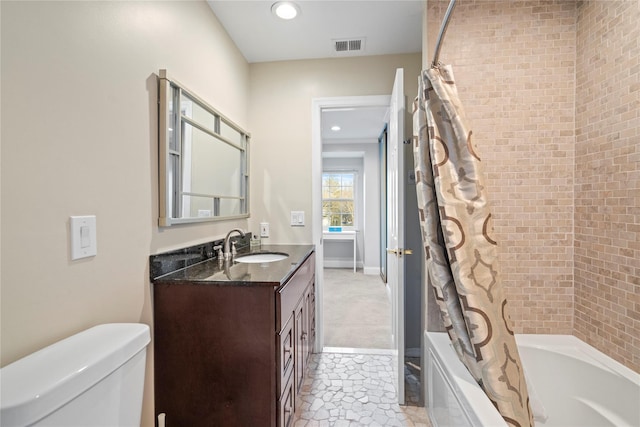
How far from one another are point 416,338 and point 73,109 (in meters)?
2.51

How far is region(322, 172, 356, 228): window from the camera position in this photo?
5.67 metres

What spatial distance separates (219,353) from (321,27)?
201 centimetres

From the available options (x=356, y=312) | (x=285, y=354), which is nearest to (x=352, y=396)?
(x=285, y=354)

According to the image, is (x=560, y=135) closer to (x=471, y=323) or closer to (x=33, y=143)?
(x=471, y=323)

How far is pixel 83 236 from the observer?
0.92 meters

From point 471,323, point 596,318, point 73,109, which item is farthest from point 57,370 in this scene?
point 596,318

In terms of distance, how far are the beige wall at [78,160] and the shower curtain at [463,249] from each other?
1234mm

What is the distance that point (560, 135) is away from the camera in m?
1.60

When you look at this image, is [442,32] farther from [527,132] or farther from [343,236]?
[343,236]

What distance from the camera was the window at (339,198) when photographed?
5668 mm

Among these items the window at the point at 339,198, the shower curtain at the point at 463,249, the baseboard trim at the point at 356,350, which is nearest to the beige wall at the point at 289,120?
the baseboard trim at the point at 356,350

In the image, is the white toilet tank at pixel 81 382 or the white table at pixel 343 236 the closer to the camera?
the white toilet tank at pixel 81 382

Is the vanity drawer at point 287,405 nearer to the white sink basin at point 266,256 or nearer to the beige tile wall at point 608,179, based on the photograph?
the white sink basin at point 266,256

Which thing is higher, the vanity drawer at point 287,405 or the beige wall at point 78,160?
the beige wall at point 78,160
